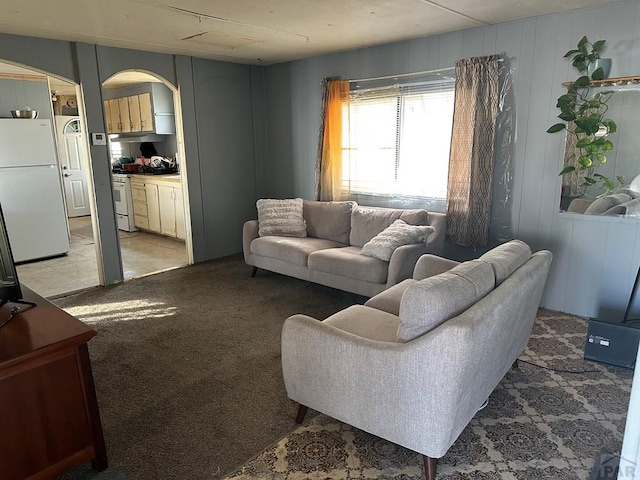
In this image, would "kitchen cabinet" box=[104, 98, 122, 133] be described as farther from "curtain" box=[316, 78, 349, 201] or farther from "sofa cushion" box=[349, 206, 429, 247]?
"sofa cushion" box=[349, 206, 429, 247]

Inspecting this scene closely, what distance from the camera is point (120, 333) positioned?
341cm

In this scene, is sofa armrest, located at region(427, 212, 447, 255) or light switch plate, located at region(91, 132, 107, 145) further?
light switch plate, located at region(91, 132, 107, 145)

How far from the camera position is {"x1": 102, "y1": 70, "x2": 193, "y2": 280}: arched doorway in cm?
614

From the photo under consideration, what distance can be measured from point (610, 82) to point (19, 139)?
5.87 meters

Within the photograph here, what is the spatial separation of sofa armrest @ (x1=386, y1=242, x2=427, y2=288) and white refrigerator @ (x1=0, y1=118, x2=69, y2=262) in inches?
171

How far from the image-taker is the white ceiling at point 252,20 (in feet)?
10.1

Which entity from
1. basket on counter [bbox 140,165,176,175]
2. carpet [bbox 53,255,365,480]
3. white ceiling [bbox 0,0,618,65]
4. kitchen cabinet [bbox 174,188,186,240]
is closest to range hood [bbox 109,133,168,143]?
basket on counter [bbox 140,165,176,175]

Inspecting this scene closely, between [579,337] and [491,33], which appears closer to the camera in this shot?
[579,337]

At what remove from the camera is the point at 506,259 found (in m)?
2.23

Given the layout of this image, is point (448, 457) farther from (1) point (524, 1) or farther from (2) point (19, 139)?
(2) point (19, 139)

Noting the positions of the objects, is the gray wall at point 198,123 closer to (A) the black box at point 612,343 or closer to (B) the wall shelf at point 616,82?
(B) the wall shelf at point 616,82

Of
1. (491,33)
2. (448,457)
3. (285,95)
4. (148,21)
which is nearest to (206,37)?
(148,21)

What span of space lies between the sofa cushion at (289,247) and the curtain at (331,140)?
73 centimetres

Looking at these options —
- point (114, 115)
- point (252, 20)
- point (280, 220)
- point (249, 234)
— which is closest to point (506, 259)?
point (252, 20)
